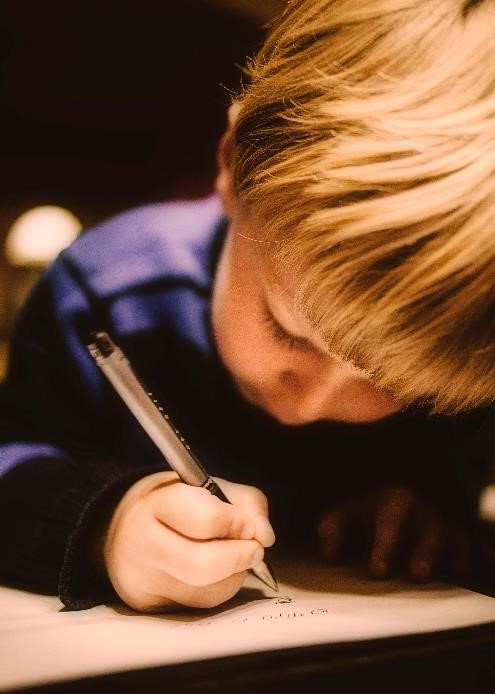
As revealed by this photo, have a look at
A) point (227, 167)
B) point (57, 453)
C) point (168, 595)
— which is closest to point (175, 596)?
point (168, 595)

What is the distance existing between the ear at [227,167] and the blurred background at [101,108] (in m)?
0.02

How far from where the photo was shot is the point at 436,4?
0.30m

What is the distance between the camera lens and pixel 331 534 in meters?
0.39

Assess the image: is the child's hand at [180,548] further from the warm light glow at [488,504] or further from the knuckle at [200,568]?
the warm light glow at [488,504]

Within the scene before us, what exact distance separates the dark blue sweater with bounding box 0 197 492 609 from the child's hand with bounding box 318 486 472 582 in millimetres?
14

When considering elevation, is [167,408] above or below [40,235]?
below

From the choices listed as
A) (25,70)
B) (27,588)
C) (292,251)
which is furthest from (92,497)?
(25,70)

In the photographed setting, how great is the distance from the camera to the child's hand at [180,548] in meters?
0.28

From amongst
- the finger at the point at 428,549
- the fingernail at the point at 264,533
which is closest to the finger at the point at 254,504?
the fingernail at the point at 264,533

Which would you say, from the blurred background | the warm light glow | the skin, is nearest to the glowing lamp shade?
the blurred background

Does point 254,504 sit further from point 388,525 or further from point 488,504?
point 488,504

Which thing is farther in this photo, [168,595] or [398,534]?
[398,534]

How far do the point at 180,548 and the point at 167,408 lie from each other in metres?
0.14

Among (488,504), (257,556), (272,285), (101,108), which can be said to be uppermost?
(101,108)
